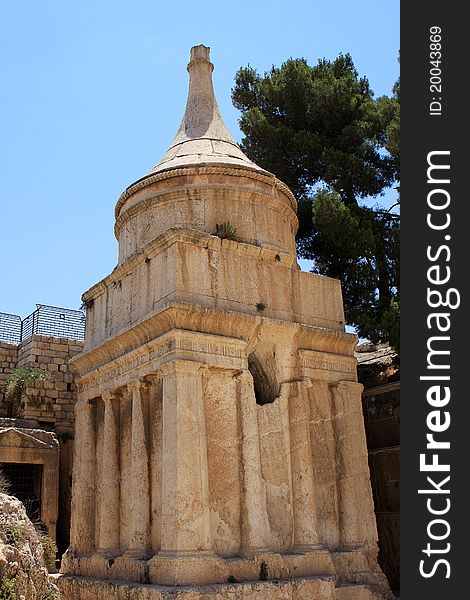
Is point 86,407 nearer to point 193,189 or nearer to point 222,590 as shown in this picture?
point 193,189

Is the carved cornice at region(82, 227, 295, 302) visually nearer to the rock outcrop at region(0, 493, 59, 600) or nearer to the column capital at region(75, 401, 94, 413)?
the column capital at region(75, 401, 94, 413)

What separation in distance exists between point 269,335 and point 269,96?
8.57 meters

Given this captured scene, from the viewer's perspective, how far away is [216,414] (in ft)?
30.3

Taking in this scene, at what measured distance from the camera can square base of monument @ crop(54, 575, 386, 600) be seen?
7.84 metres

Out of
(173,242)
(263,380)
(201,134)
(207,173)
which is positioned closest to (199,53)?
(201,134)

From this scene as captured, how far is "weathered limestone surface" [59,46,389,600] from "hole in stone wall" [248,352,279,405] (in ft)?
0.09

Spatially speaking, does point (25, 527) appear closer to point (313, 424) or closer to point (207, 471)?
point (207, 471)

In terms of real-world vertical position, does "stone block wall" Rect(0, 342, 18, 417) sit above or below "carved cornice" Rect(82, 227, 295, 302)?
above

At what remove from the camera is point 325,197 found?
14180 millimetres

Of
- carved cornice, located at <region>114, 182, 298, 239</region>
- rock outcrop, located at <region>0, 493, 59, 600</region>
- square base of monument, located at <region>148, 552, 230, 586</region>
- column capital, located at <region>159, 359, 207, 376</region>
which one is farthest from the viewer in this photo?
carved cornice, located at <region>114, 182, 298, 239</region>

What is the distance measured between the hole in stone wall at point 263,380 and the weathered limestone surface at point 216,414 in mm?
28

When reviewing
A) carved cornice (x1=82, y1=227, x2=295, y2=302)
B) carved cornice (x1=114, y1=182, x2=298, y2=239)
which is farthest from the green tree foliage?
carved cornice (x1=82, y1=227, x2=295, y2=302)

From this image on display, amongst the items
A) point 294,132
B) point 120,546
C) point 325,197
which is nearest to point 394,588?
point 120,546

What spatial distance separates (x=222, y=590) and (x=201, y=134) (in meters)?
7.60
